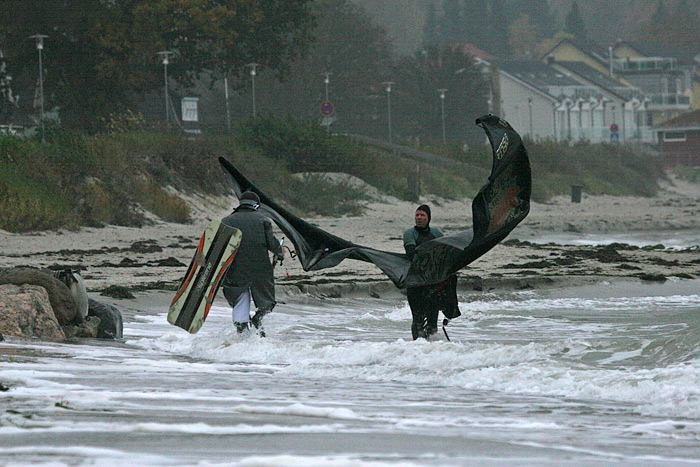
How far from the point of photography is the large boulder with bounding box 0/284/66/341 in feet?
40.9

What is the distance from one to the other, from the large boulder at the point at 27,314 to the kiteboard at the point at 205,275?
1.28 m

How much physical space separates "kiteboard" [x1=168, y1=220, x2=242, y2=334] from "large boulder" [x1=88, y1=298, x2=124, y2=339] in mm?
955

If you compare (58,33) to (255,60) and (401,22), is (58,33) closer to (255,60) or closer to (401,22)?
(255,60)

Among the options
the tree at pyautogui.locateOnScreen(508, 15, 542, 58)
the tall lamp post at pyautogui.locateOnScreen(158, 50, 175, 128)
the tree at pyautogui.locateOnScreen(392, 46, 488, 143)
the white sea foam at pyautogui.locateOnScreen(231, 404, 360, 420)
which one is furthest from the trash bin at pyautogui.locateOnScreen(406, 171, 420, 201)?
the tree at pyautogui.locateOnScreen(508, 15, 542, 58)

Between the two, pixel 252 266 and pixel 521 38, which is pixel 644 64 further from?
pixel 252 266

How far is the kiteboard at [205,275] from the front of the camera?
41.4ft

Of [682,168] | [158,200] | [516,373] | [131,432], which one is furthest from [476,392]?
[682,168]

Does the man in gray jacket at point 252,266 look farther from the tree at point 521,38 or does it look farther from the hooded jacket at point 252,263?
the tree at point 521,38

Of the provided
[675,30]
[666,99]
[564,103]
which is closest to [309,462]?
[564,103]

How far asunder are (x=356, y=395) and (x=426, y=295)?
102 inches

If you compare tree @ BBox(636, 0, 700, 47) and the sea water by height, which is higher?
tree @ BBox(636, 0, 700, 47)

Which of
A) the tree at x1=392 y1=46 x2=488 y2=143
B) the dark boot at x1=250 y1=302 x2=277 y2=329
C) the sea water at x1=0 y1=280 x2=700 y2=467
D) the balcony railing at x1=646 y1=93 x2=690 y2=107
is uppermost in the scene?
the balcony railing at x1=646 y1=93 x2=690 y2=107

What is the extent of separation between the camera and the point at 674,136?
101 metres

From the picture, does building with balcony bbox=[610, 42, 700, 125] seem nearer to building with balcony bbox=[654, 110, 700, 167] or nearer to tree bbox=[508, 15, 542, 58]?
building with balcony bbox=[654, 110, 700, 167]
